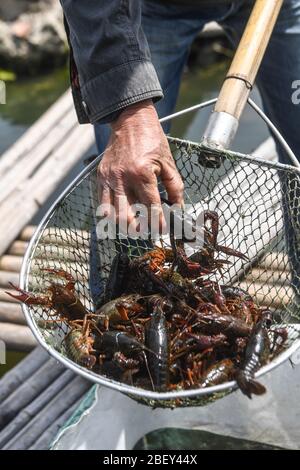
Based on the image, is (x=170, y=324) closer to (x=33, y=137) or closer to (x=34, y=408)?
(x=34, y=408)

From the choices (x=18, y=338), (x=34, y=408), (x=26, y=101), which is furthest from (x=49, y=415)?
(x=26, y=101)

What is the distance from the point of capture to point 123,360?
213 cm

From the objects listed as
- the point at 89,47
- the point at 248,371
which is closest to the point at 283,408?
the point at 248,371

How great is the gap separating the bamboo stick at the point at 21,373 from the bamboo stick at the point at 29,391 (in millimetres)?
29

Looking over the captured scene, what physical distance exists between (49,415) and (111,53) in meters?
1.53

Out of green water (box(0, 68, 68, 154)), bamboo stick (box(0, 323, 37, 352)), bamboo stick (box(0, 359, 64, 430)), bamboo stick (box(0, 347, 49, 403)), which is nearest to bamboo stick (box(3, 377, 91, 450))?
bamboo stick (box(0, 359, 64, 430))

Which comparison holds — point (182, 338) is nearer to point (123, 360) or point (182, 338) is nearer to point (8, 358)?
point (123, 360)

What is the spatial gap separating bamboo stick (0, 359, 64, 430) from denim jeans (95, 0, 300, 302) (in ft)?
3.37

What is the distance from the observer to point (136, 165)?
6.58ft

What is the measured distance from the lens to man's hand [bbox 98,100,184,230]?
6.63 feet

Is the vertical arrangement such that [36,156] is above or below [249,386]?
above

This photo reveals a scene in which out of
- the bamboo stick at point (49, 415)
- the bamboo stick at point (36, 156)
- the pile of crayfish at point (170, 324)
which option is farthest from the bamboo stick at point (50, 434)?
the bamboo stick at point (36, 156)

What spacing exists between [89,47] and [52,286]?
2.50 ft

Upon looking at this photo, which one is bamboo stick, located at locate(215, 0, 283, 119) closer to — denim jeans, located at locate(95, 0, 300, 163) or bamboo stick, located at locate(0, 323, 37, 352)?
denim jeans, located at locate(95, 0, 300, 163)
